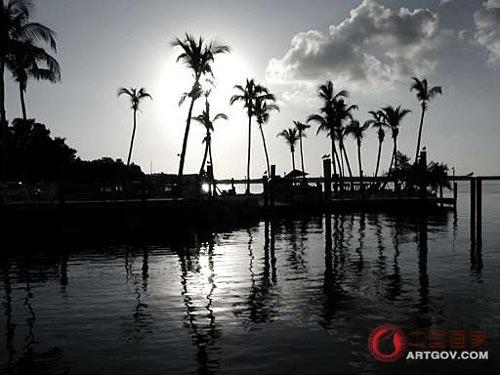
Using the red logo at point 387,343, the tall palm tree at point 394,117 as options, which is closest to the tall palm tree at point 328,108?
the tall palm tree at point 394,117

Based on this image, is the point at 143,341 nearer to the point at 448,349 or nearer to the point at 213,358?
the point at 213,358

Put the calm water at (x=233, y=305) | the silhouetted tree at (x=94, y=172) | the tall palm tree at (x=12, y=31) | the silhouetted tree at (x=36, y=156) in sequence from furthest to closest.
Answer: the silhouetted tree at (x=94, y=172) → the silhouetted tree at (x=36, y=156) → the tall palm tree at (x=12, y=31) → the calm water at (x=233, y=305)

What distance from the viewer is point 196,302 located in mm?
13469

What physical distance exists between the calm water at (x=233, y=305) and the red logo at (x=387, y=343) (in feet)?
0.69

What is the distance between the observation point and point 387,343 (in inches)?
387

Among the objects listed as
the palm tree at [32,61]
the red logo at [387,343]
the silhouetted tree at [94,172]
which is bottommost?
the red logo at [387,343]

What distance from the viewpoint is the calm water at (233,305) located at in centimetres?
906

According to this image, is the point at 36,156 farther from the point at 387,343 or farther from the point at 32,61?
the point at 387,343

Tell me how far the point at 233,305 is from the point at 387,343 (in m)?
4.67

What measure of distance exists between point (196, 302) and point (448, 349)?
22.2ft

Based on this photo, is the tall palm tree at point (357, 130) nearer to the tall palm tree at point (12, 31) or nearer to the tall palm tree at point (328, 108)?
the tall palm tree at point (328, 108)

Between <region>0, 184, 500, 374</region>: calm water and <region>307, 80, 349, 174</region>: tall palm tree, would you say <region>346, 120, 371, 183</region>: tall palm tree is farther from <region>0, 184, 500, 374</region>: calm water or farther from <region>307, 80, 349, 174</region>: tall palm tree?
<region>0, 184, 500, 374</region>: calm water

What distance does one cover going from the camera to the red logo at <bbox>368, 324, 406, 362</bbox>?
360 inches

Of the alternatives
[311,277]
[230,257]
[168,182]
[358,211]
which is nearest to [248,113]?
[358,211]
